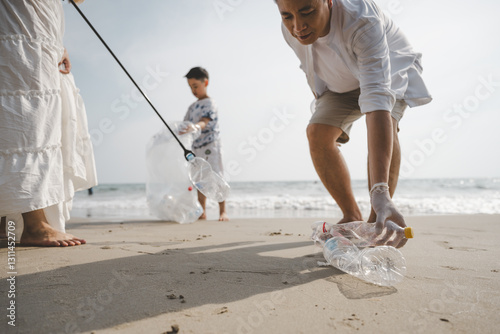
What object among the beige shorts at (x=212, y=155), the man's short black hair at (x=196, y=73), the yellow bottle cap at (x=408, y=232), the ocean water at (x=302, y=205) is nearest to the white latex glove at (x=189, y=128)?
the beige shorts at (x=212, y=155)

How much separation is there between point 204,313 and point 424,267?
1.05 m

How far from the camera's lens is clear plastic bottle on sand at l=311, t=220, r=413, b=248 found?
46.7 inches

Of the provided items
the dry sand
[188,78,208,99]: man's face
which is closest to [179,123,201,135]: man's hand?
[188,78,208,99]: man's face

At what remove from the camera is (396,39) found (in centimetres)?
207

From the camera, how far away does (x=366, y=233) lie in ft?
5.22

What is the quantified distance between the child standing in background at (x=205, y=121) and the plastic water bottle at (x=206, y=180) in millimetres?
101

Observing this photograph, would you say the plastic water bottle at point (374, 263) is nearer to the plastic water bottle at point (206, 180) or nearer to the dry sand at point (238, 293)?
the dry sand at point (238, 293)

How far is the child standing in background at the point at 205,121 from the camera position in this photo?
4.17 metres

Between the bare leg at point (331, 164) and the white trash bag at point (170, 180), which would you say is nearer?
the bare leg at point (331, 164)

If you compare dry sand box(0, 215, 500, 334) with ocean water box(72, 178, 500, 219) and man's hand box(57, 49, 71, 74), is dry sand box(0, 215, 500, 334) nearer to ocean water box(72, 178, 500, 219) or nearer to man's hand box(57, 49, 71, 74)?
man's hand box(57, 49, 71, 74)

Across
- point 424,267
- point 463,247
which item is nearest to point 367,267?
point 424,267

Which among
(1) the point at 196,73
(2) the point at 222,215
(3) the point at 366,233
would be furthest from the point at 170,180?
(3) the point at 366,233

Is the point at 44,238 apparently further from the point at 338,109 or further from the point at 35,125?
the point at 338,109

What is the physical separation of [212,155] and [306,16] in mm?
2782
